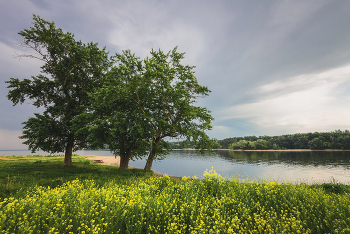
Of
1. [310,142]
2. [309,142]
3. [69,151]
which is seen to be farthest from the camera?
[309,142]

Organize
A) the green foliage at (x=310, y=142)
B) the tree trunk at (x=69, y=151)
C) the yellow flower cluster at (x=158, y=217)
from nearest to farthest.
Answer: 1. the yellow flower cluster at (x=158, y=217)
2. the tree trunk at (x=69, y=151)
3. the green foliage at (x=310, y=142)

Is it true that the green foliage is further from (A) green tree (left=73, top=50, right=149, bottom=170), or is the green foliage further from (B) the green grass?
(B) the green grass

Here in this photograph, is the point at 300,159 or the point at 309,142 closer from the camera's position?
the point at 300,159

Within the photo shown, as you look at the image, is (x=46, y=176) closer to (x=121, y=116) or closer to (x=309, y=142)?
(x=121, y=116)

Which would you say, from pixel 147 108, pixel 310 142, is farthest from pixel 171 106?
pixel 310 142

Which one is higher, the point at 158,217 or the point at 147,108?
the point at 147,108

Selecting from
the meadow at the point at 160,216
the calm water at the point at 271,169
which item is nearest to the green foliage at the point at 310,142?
the calm water at the point at 271,169

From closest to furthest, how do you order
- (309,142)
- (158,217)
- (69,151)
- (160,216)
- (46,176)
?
(158,217)
(160,216)
(46,176)
(69,151)
(309,142)

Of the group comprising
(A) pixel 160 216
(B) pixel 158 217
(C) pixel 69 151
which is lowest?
(A) pixel 160 216

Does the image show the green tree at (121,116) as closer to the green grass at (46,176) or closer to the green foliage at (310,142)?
the green grass at (46,176)

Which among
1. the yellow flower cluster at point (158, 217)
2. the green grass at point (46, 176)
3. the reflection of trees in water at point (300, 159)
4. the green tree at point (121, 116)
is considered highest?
the green tree at point (121, 116)

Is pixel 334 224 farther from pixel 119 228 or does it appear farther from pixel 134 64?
pixel 134 64

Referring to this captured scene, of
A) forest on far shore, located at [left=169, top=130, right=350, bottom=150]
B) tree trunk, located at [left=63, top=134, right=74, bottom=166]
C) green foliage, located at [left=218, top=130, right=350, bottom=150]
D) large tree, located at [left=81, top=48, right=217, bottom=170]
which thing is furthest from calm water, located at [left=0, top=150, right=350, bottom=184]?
green foliage, located at [left=218, top=130, right=350, bottom=150]

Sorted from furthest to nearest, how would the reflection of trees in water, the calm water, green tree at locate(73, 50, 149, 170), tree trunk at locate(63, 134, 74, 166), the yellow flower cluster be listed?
the reflection of trees in water
the calm water
tree trunk at locate(63, 134, 74, 166)
green tree at locate(73, 50, 149, 170)
the yellow flower cluster
